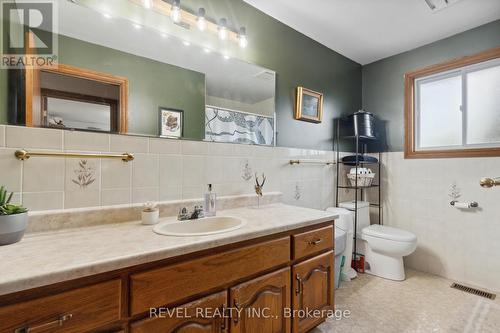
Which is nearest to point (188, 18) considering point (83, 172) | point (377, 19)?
point (83, 172)

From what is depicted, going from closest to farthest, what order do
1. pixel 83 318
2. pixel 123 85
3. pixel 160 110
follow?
pixel 83 318
pixel 123 85
pixel 160 110

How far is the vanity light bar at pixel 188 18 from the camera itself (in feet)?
4.49

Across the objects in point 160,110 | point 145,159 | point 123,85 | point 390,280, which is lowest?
point 390,280

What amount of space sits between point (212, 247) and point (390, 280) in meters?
2.06

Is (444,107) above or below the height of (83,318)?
above

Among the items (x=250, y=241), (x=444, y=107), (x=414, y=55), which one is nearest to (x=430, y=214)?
(x=444, y=107)

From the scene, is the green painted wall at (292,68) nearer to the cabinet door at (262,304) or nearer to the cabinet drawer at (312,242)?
the cabinet drawer at (312,242)

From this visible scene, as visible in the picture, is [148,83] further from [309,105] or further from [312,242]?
[309,105]

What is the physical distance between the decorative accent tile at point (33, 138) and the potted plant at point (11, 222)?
0.76 feet

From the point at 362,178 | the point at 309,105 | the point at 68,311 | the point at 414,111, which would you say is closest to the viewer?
the point at 68,311

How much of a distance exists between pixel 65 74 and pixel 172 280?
107 centimetres

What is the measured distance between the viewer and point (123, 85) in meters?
1.24

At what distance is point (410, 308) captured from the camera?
174cm

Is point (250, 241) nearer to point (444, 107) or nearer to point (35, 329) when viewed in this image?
point (35, 329)
